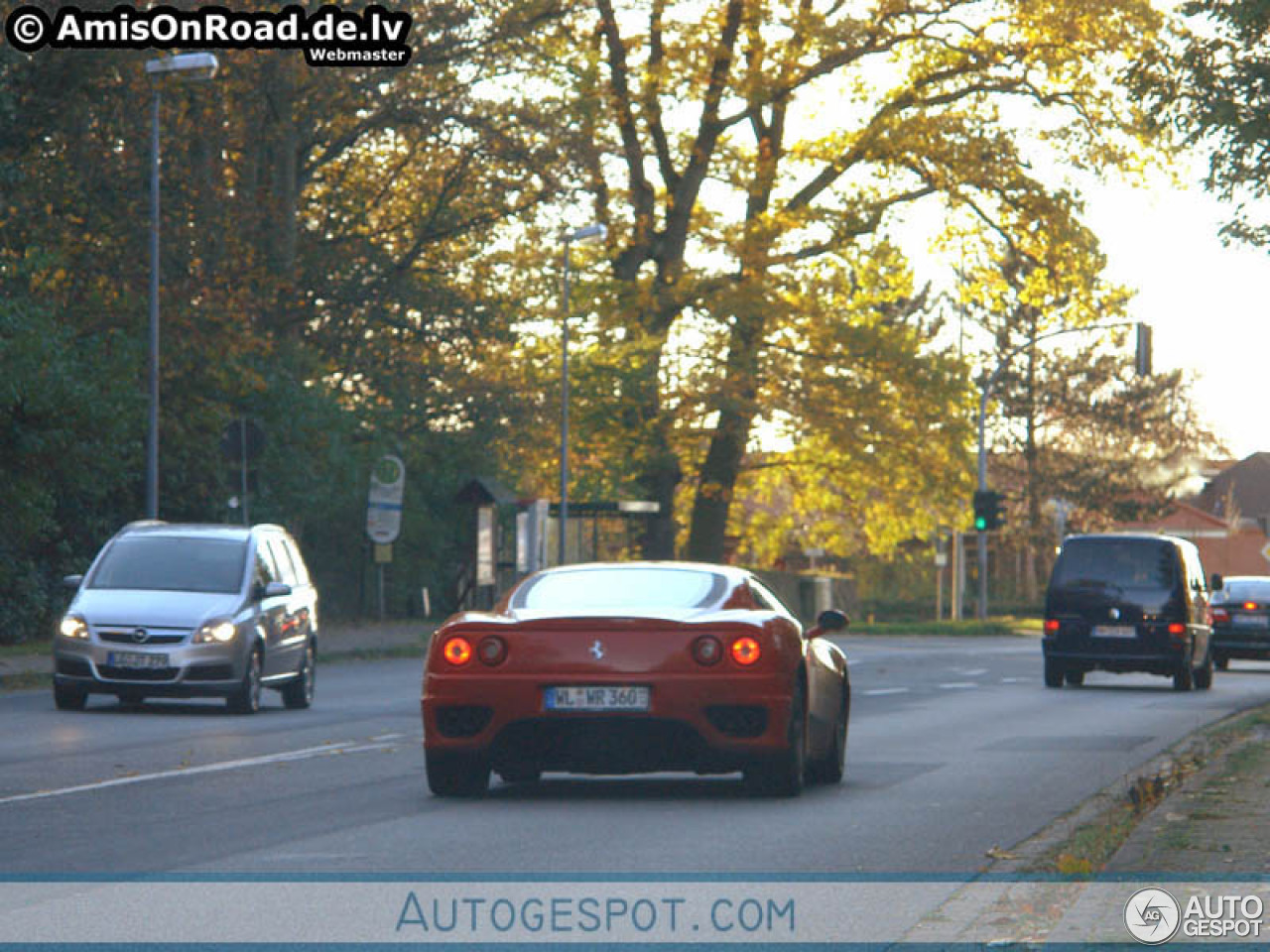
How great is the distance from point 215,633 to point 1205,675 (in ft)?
46.7

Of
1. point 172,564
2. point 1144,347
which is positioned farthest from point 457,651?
point 1144,347

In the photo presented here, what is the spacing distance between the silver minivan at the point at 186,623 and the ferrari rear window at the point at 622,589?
25.4ft

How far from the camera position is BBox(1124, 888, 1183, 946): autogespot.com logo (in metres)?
7.38

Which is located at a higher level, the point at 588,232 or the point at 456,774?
the point at 588,232

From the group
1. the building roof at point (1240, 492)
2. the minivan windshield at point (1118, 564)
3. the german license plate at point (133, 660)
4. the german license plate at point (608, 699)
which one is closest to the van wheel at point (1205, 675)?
the minivan windshield at point (1118, 564)

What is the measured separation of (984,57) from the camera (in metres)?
42.5

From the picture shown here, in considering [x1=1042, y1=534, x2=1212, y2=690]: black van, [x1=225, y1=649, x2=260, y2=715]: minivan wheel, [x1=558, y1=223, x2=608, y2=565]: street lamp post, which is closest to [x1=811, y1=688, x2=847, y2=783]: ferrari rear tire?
[x1=225, y1=649, x2=260, y2=715]: minivan wheel

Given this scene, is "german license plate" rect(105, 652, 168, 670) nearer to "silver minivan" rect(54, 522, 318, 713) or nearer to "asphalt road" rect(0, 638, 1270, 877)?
"silver minivan" rect(54, 522, 318, 713)

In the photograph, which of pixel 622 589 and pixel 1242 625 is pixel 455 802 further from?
pixel 1242 625

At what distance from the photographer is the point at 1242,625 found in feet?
128

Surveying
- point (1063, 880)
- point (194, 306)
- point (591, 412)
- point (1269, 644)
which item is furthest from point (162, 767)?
point (591, 412)

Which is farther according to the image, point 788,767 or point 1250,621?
point 1250,621

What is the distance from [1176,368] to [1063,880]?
85101 millimetres

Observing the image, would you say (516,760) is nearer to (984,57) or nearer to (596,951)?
(596,951)
